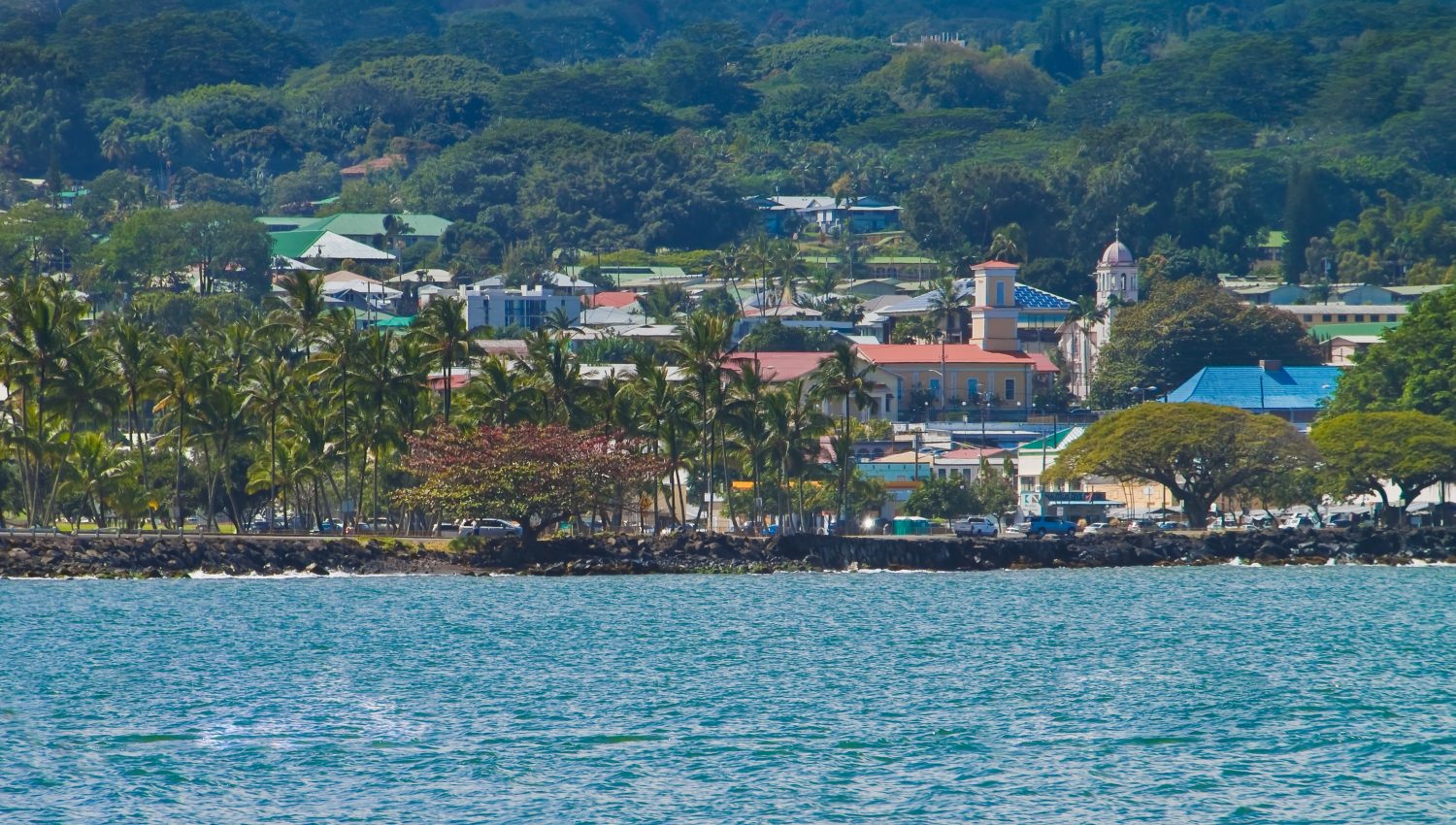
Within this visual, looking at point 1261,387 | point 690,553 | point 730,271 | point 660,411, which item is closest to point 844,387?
point 660,411

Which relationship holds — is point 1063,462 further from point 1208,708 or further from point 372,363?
point 1208,708

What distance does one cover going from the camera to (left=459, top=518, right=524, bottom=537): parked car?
85.8 meters

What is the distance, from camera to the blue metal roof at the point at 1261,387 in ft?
438

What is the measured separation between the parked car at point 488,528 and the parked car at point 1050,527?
66.5ft

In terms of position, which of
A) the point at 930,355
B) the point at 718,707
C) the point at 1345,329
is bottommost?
the point at 718,707

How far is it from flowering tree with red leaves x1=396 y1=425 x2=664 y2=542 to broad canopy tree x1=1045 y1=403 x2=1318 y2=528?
65.5 feet

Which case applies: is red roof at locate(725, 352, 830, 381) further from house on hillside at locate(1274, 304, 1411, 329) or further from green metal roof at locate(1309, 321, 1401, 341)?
house on hillside at locate(1274, 304, 1411, 329)

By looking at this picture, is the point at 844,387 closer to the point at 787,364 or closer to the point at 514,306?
the point at 787,364

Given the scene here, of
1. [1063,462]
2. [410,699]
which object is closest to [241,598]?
[410,699]

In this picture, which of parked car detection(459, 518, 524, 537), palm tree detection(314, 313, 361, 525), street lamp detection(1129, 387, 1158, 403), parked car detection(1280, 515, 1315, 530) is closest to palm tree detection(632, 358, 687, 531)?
parked car detection(459, 518, 524, 537)

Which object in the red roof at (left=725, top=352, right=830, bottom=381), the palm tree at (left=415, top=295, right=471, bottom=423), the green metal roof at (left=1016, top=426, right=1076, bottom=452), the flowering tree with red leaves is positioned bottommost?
the flowering tree with red leaves

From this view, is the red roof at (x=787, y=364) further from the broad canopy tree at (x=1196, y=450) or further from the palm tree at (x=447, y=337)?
the palm tree at (x=447, y=337)

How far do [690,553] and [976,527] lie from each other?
1791 cm

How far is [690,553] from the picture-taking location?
82812 millimetres
